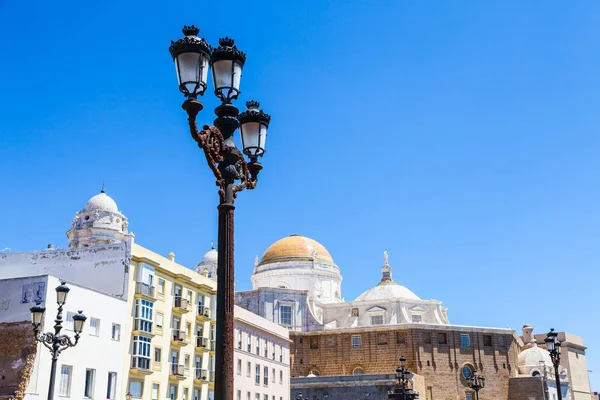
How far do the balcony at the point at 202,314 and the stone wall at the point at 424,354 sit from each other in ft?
81.5

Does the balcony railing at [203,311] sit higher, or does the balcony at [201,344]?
the balcony railing at [203,311]

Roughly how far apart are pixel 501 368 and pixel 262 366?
27062 millimetres

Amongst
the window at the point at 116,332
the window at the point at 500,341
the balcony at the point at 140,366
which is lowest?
the balcony at the point at 140,366

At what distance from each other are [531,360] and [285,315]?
25.0 m

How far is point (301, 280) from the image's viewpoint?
A: 73.6 m

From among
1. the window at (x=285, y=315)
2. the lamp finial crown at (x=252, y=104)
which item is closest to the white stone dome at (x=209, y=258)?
the window at (x=285, y=315)

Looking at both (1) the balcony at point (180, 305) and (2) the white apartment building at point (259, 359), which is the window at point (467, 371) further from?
(1) the balcony at point (180, 305)

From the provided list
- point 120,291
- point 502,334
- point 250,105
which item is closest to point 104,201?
point 120,291

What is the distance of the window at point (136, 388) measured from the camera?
34938 millimetres

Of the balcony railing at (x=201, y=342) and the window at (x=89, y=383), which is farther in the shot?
the balcony railing at (x=201, y=342)

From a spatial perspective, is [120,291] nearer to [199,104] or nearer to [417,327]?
[199,104]

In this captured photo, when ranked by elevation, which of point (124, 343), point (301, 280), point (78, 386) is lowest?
point (78, 386)

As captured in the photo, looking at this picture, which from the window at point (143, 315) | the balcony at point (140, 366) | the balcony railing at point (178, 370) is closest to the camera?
the balcony at point (140, 366)

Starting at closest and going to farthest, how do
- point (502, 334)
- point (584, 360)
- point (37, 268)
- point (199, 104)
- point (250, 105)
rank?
point (199, 104)
point (250, 105)
point (37, 268)
point (502, 334)
point (584, 360)
